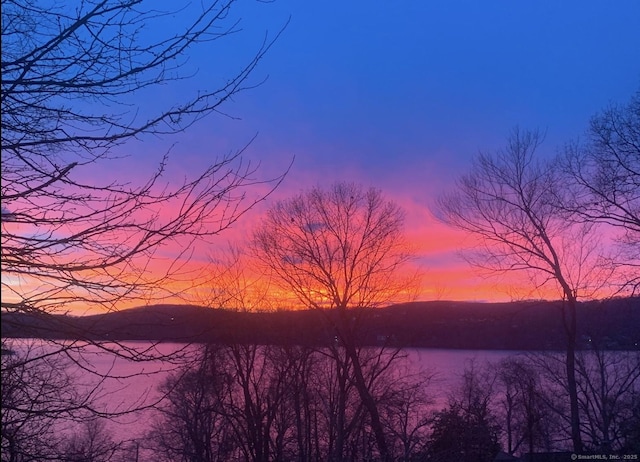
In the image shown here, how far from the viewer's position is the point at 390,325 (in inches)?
808

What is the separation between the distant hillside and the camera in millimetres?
4105

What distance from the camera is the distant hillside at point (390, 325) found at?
4.11 meters

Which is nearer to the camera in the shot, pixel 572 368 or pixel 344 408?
pixel 572 368

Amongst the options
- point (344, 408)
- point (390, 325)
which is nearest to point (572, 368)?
point (390, 325)

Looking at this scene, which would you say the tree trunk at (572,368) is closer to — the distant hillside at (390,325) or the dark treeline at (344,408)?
the distant hillside at (390,325)

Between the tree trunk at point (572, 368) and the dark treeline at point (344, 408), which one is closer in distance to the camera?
the tree trunk at point (572, 368)

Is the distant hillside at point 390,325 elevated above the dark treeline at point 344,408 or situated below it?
above

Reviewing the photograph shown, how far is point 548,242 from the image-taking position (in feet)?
50.0

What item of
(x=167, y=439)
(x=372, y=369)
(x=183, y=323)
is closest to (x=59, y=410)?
(x=183, y=323)

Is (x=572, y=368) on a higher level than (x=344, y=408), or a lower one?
higher

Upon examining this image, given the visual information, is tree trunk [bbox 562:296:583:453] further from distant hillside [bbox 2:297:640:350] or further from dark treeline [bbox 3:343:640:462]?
dark treeline [bbox 3:343:640:462]

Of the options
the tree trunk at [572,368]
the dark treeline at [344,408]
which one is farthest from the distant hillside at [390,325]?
the dark treeline at [344,408]

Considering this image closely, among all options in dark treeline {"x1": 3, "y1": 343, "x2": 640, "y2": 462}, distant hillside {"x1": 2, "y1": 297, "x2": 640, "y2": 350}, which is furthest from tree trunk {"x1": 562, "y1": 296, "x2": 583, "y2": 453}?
dark treeline {"x1": 3, "y1": 343, "x2": 640, "y2": 462}

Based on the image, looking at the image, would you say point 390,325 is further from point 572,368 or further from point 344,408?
point 572,368
